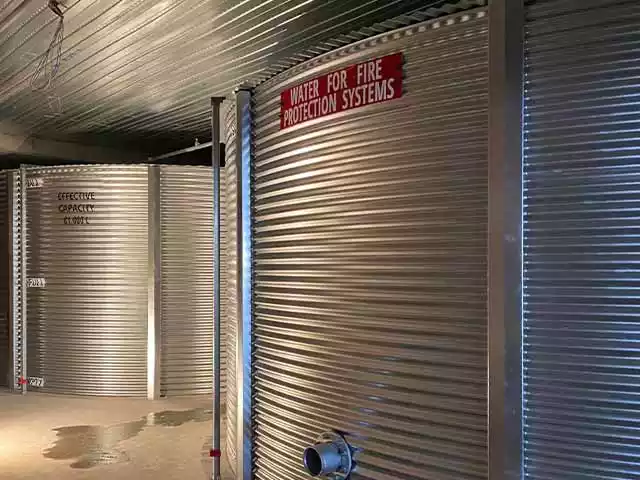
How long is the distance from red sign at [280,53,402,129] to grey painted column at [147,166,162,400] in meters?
5.58

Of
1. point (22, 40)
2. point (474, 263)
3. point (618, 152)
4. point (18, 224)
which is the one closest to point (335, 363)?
point (474, 263)

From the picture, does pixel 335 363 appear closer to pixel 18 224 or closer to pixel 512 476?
pixel 512 476

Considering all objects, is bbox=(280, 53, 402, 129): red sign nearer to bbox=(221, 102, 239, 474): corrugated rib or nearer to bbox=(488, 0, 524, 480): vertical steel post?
bbox=(488, 0, 524, 480): vertical steel post

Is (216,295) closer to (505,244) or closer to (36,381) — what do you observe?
(505,244)

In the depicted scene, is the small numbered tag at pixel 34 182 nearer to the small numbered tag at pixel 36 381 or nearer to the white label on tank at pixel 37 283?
the white label on tank at pixel 37 283

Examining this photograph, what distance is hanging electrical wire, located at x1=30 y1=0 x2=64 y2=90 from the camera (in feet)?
19.0

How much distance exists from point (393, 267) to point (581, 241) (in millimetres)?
1116

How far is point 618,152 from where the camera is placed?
3.37 meters

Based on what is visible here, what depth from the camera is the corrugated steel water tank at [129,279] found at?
1038 centimetres

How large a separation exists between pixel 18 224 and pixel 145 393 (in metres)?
3.34

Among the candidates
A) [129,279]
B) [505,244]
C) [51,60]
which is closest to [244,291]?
[505,244]

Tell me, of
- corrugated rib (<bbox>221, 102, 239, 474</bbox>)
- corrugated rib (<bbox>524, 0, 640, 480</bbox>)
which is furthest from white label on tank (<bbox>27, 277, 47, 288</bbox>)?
corrugated rib (<bbox>524, 0, 640, 480</bbox>)

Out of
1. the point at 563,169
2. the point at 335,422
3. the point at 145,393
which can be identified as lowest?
the point at 145,393

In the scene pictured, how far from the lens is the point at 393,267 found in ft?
13.7
